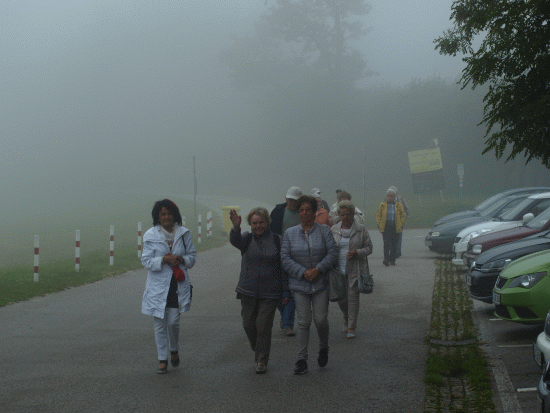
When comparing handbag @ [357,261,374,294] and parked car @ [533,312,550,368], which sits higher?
handbag @ [357,261,374,294]

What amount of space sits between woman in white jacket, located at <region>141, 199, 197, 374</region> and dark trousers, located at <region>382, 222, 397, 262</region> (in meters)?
10.3

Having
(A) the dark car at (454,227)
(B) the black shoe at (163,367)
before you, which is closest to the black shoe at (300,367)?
(B) the black shoe at (163,367)

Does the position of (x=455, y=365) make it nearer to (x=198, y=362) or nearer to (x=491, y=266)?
(x=198, y=362)

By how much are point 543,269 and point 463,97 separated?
5361cm

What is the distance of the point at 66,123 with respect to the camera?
418ft

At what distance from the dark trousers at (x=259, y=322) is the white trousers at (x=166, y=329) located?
70 cm

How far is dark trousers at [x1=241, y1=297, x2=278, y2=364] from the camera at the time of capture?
7035 millimetres

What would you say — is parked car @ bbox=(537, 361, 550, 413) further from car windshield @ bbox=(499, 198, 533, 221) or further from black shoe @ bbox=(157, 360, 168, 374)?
car windshield @ bbox=(499, 198, 533, 221)

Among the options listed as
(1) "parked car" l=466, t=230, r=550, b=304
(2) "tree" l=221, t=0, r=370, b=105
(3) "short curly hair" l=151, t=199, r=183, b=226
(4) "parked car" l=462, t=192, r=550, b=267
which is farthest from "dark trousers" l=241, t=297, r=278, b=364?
(2) "tree" l=221, t=0, r=370, b=105

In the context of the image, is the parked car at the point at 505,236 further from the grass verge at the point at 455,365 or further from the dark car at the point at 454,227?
the dark car at the point at 454,227

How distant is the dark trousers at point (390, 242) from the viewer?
17.1 metres

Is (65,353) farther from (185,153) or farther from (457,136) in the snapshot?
(185,153)

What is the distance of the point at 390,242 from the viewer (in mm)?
17312

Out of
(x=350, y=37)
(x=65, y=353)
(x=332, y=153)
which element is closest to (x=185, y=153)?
(x=332, y=153)
